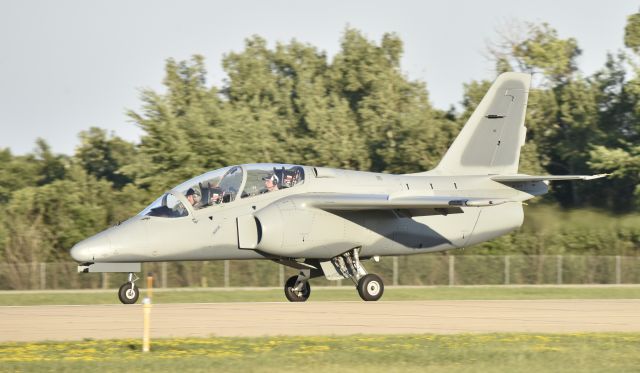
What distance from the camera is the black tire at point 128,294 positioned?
2283 cm

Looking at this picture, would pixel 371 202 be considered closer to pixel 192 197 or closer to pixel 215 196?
pixel 215 196

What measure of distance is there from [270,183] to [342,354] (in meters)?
9.28

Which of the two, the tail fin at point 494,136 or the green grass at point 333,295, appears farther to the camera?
the green grass at point 333,295

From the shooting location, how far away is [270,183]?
2317 cm

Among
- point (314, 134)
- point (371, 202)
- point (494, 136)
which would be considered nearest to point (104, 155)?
point (314, 134)

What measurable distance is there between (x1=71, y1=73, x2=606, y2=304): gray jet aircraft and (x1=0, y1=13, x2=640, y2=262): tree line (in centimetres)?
1221

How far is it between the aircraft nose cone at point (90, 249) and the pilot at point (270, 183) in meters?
3.41

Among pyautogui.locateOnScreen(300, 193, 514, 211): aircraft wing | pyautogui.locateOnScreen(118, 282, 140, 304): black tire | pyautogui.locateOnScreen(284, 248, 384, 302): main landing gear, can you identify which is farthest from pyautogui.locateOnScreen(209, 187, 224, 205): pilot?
pyautogui.locateOnScreen(284, 248, 384, 302): main landing gear

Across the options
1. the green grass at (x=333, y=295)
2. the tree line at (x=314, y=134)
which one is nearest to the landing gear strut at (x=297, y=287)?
the green grass at (x=333, y=295)

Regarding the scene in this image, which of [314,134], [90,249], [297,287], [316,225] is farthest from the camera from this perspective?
[314,134]

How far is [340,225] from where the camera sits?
23.7m

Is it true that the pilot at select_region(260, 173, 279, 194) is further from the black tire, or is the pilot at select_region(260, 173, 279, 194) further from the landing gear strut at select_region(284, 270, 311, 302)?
the black tire

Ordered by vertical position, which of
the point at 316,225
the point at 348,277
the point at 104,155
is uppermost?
the point at 104,155

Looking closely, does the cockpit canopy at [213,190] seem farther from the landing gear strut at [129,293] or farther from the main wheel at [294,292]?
the main wheel at [294,292]
